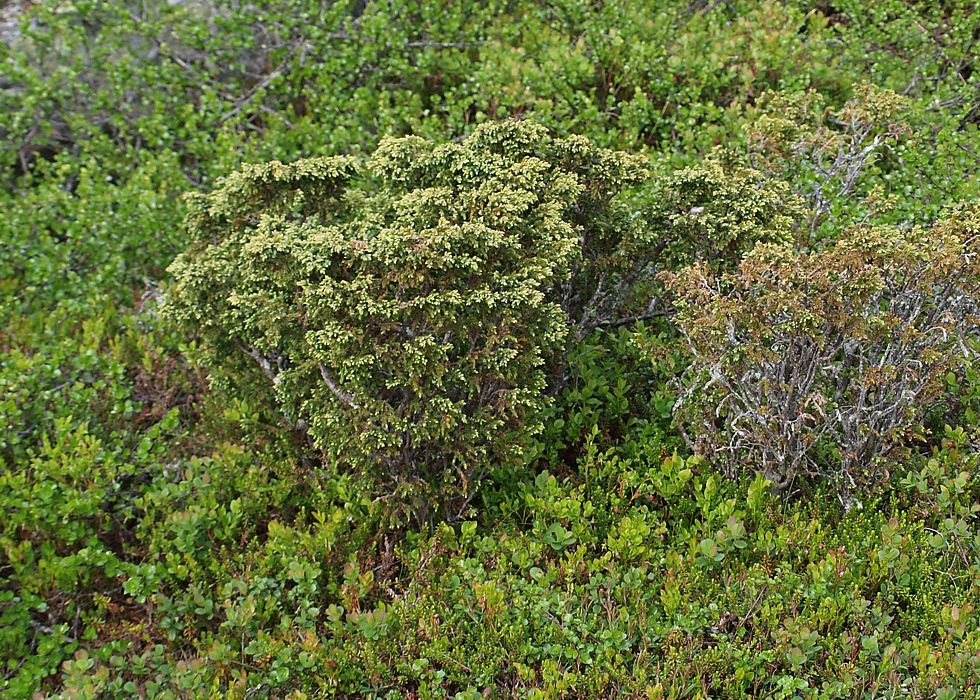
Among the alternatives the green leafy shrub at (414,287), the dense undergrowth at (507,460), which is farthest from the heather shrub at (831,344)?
the green leafy shrub at (414,287)

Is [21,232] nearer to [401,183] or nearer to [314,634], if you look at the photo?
[401,183]

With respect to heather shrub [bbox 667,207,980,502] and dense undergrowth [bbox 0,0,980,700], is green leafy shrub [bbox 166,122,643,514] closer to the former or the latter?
dense undergrowth [bbox 0,0,980,700]

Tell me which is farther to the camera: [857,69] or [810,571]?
[857,69]

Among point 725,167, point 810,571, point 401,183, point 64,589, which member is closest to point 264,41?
point 401,183

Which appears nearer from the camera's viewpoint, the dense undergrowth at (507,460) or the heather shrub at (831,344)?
the dense undergrowth at (507,460)

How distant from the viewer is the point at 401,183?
443cm

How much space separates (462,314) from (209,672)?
1.83 m

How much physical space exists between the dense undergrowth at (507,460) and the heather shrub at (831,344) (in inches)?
3.3

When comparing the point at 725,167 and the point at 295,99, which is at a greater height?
the point at 725,167

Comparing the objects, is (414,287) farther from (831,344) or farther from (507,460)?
(831,344)

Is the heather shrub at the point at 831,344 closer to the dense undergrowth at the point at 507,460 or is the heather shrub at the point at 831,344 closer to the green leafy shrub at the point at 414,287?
the dense undergrowth at the point at 507,460

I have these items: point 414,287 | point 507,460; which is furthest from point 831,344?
point 414,287

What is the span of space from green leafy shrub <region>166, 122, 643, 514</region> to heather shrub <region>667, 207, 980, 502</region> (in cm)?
71

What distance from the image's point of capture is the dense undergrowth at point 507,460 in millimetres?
3562
